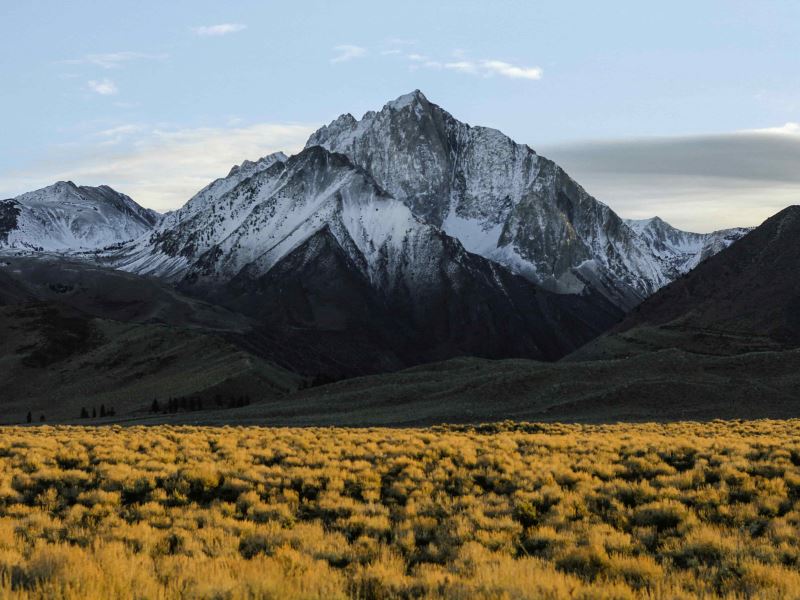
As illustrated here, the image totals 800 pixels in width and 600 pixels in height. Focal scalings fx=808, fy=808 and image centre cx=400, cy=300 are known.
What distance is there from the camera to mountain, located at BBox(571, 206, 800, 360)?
142625mm

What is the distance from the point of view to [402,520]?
1645 cm

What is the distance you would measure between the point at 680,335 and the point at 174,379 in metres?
93.3

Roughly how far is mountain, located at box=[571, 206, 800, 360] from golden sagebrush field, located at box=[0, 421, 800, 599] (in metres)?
119

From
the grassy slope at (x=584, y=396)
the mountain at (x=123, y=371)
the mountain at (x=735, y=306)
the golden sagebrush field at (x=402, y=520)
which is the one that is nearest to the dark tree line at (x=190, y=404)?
the mountain at (x=123, y=371)

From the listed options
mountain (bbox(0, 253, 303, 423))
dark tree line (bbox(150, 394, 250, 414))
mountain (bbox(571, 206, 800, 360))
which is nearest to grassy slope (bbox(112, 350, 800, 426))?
dark tree line (bbox(150, 394, 250, 414))

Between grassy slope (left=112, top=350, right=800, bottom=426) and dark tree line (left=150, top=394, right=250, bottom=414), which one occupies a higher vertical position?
grassy slope (left=112, top=350, right=800, bottom=426)

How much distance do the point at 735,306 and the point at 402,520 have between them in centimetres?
16577

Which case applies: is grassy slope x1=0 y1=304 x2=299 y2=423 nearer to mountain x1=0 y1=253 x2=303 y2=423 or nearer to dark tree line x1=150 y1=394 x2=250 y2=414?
mountain x1=0 y1=253 x2=303 y2=423

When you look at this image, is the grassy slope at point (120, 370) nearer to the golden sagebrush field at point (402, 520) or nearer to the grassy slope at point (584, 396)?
the grassy slope at point (584, 396)

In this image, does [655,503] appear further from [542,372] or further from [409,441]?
[542,372]

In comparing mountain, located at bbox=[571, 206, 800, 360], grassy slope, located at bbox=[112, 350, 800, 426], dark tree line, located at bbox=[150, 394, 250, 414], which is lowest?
dark tree line, located at bbox=[150, 394, 250, 414]

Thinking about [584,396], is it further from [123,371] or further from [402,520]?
[123,371]

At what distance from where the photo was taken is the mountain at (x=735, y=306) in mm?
142625

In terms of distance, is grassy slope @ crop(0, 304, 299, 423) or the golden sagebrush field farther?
grassy slope @ crop(0, 304, 299, 423)
